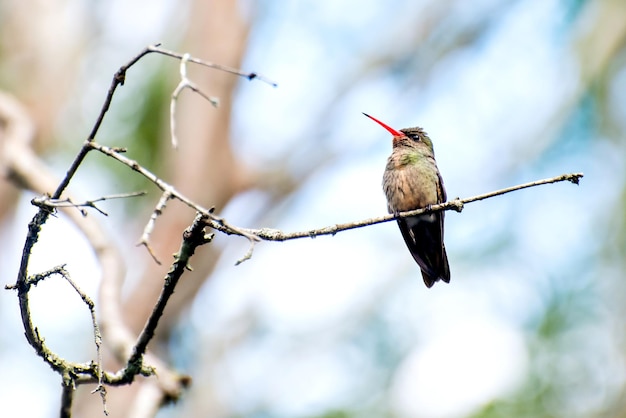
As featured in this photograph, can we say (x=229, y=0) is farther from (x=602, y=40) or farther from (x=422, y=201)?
(x=422, y=201)

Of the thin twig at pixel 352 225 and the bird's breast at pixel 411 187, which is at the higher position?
the bird's breast at pixel 411 187

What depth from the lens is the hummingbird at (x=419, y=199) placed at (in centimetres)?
552

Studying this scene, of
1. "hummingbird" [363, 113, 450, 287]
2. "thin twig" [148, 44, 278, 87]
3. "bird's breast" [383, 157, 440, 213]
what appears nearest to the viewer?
"thin twig" [148, 44, 278, 87]

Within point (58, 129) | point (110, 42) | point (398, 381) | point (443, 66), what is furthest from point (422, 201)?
point (398, 381)

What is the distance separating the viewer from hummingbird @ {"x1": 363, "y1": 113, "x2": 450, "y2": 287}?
18.1 feet

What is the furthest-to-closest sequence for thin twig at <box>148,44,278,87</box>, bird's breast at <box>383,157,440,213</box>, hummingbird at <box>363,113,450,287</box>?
bird's breast at <box>383,157,440,213</box> < hummingbird at <box>363,113,450,287</box> < thin twig at <box>148,44,278,87</box>

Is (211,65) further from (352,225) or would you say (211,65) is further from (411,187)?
(411,187)

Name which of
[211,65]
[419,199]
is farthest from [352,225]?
[419,199]

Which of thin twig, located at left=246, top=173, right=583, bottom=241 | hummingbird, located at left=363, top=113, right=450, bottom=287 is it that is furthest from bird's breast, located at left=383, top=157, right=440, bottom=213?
thin twig, located at left=246, top=173, right=583, bottom=241

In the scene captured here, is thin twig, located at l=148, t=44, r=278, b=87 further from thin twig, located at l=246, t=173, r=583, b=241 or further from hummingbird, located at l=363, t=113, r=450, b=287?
hummingbird, located at l=363, t=113, r=450, b=287

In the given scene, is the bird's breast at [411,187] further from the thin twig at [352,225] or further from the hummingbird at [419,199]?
the thin twig at [352,225]

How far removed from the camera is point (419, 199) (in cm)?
582

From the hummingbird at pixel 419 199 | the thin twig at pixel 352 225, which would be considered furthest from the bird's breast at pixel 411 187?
the thin twig at pixel 352 225

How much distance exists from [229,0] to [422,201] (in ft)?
24.1
